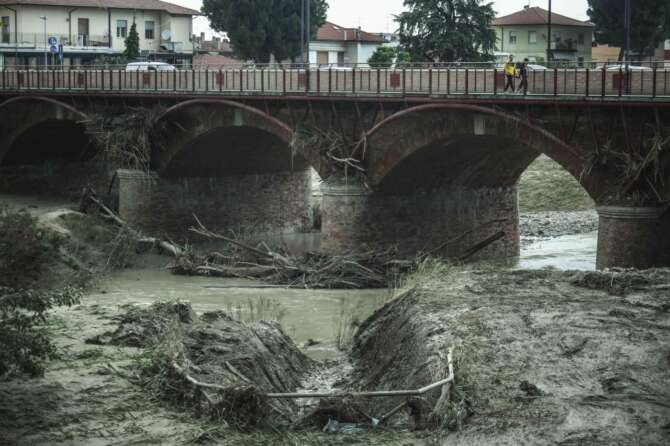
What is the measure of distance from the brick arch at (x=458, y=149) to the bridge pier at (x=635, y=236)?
124cm

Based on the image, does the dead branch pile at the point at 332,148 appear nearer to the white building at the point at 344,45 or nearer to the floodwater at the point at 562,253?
the floodwater at the point at 562,253

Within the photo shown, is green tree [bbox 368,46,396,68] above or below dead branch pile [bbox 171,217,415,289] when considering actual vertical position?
above

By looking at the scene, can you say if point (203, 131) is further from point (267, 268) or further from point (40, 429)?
point (40, 429)

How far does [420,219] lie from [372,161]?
373cm

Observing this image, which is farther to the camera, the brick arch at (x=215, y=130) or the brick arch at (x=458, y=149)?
the brick arch at (x=215, y=130)

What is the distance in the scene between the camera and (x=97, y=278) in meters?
46.3

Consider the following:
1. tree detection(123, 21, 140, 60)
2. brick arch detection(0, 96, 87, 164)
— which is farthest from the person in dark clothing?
tree detection(123, 21, 140, 60)

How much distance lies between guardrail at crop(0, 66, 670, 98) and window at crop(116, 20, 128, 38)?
29.8 meters

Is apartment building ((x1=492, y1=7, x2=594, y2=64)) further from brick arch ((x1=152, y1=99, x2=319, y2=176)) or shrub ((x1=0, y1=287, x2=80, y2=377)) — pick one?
shrub ((x1=0, y1=287, x2=80, y2=377))

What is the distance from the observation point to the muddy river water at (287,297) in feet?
114

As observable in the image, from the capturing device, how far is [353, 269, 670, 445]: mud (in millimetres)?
20062

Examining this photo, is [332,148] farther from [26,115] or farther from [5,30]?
[5,30]

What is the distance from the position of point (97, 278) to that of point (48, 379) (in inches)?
912

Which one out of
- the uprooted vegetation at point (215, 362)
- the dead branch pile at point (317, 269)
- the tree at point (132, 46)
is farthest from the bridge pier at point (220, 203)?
the uprooted vegetation at point (215, 362)
